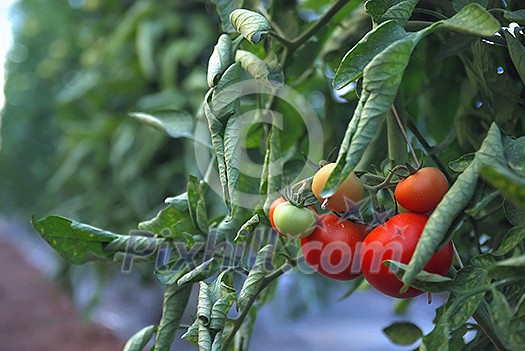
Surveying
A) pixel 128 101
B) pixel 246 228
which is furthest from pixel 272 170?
pixel 128 101

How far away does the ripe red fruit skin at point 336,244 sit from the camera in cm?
27

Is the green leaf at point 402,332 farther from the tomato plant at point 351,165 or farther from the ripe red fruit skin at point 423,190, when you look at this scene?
the ripe red fruit skin at point 423,190

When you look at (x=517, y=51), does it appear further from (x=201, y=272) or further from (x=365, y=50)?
(x=201, y=272)

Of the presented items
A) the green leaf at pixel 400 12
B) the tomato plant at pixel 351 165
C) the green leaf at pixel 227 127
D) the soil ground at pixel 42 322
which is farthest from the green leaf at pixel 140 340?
the soil ground at pixel 42 322

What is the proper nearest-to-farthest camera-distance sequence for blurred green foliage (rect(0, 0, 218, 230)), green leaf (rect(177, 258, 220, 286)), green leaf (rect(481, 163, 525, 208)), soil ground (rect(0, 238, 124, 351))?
green leaf (rect(481, 163, 525, 208)) < green leaf (rect(177, 258, 220, 286)) < blurred green foliage (rect(0, 0, 218, 230)) < soil ground (rect(0, 238, 124, 351))

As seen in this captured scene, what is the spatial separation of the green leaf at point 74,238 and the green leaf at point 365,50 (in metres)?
0.17

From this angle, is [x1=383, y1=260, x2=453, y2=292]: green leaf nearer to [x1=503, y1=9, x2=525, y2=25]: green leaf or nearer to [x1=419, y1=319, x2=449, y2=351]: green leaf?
[x1=419, y1=319, x2=449, y2=351]: green leaf

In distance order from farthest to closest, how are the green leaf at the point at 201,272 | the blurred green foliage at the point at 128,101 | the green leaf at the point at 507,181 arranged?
the blurred green foliage at the point at 128,101
the green leaf at the point at 201,272
the green leaf at the point at 507,181

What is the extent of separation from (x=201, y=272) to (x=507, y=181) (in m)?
0.16

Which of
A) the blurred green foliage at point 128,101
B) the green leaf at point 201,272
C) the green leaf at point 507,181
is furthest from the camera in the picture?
the blurred green foliage at point 128,101

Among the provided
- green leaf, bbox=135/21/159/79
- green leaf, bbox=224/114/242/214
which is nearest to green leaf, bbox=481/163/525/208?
green leaf, bbox=224/114/242/214

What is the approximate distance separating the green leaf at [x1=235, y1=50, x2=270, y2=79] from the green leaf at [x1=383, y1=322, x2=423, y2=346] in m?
0.18

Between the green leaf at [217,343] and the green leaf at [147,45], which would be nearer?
the green leaf at [217,343]

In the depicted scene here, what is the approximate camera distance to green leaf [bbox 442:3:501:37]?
0.22 metres
